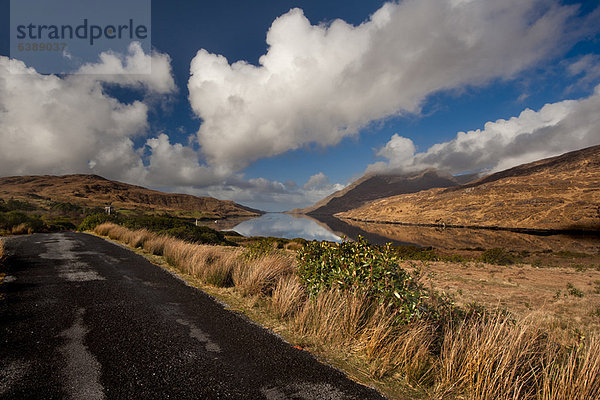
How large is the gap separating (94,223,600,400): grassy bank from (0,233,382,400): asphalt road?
73cm

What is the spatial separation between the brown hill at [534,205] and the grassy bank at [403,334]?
359ft

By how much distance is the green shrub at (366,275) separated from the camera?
4.89 m

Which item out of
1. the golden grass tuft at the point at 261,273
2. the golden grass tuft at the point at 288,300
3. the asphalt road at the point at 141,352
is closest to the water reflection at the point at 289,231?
the golden grass tuft at the point at 261,273

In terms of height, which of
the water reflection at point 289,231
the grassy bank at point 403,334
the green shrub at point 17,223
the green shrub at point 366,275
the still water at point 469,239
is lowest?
the still water at point 469,239

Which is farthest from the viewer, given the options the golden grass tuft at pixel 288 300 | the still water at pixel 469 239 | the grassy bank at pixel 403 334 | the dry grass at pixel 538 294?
the still water at pixel 469 239

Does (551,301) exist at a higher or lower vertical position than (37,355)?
lower

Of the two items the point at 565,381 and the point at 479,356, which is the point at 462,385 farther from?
the point at 565,381

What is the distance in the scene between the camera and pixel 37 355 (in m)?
3.71

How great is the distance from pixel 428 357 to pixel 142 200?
23142 cm

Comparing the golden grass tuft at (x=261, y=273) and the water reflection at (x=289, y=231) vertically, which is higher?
the golden grass tuft at (x=261, y=273)

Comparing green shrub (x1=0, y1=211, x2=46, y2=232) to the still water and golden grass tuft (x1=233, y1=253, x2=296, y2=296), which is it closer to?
golden grass tuft (x1=233, y1=253, x2=296, y2=296)

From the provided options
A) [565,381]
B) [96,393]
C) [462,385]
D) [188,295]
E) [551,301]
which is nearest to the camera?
[96,393]

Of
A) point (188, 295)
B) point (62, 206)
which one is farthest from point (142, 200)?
point (188, 295)

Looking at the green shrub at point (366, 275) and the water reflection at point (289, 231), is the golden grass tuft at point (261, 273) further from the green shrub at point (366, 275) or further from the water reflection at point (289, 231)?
the water reflection at point (289, 231)
